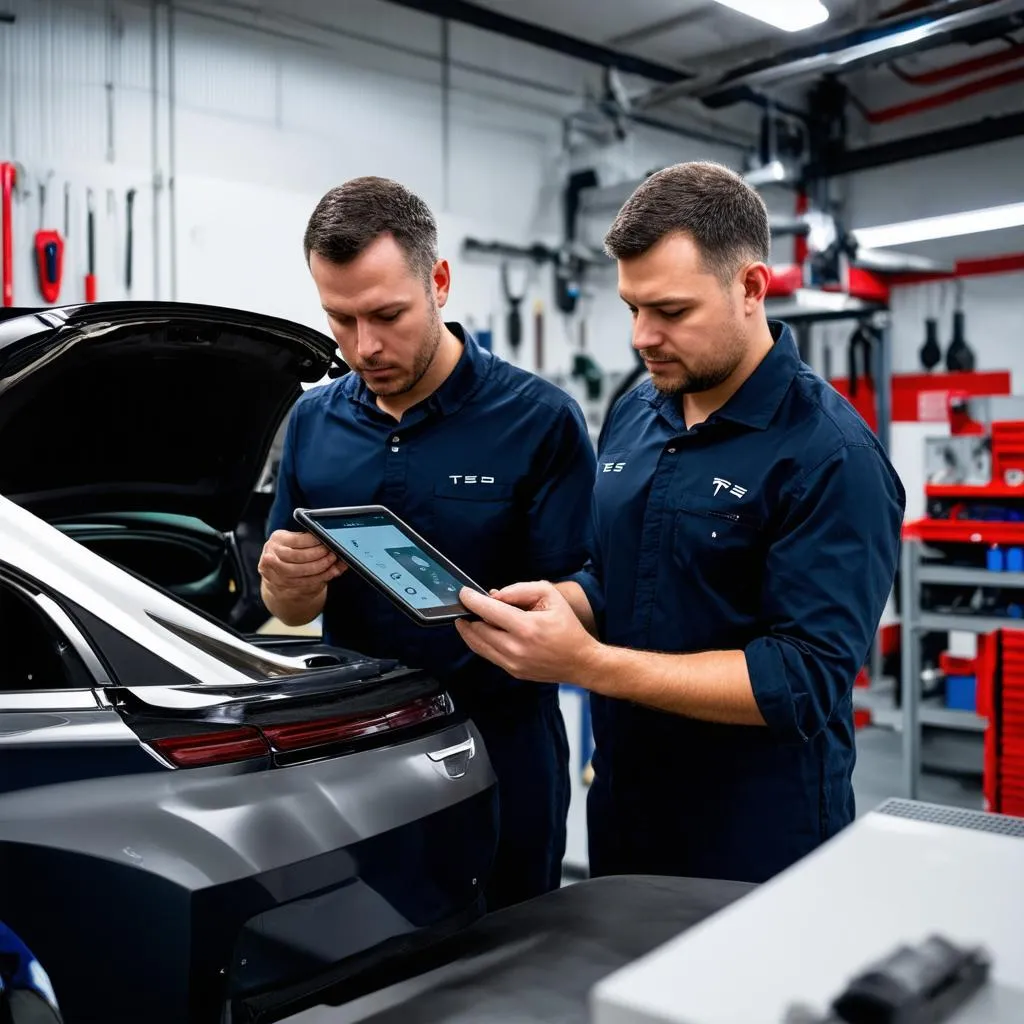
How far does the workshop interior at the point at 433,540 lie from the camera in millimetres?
1138

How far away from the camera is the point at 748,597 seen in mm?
1591

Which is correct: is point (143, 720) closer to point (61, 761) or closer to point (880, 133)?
point (61, 761)

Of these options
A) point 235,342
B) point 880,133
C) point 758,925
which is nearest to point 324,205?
point 235,342

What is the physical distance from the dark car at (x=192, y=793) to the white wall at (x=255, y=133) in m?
3.25

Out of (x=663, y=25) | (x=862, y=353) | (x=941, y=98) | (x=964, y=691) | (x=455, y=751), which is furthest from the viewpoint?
(x=862, y=353)

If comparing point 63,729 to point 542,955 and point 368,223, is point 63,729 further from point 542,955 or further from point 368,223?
point 368,223

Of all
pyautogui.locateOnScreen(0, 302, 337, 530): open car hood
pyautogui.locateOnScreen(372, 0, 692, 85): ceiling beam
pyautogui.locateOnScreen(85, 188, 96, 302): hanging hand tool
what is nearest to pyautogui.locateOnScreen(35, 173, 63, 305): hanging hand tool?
pyautogui.locateOnScreen(85, 188, 96, 302): hanging hand tool

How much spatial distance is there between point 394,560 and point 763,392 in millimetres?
600

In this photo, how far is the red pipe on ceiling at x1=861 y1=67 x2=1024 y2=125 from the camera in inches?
275

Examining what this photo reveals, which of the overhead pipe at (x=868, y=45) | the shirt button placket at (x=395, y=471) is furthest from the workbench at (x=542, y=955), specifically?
the overhead pipe at (x=868, y=45)

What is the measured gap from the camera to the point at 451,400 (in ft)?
6.27

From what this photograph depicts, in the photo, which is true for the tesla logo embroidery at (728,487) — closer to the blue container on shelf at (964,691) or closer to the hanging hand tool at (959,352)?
the blue container on shelf at (964,691)

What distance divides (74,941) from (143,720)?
0.82 feet

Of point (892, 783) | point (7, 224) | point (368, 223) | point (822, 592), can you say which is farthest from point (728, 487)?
point (892, 783)
